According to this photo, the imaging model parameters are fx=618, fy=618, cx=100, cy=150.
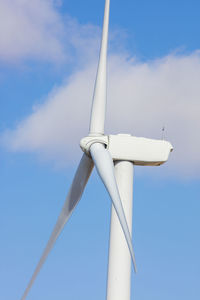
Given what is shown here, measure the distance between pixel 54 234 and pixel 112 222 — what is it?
10.4 ft

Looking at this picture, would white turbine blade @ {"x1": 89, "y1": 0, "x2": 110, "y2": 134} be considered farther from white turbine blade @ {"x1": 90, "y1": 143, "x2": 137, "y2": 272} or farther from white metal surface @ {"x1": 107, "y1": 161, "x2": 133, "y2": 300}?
white metal surface @ {"x1": 107, "y1": 161, "x2": 133, "y2": 300}

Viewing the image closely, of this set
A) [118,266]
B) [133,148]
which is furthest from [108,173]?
[118,266]

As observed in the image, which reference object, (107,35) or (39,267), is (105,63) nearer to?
(107,35)

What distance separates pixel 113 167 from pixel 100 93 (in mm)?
4676

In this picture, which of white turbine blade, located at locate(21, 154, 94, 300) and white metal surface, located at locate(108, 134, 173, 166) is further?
white turbine blade, located at locate(21, 154, 94, 300)

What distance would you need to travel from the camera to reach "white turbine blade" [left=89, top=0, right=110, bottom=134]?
27719mm

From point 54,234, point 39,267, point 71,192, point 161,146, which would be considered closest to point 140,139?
point 161,146

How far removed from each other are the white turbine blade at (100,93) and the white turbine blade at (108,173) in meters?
1.41

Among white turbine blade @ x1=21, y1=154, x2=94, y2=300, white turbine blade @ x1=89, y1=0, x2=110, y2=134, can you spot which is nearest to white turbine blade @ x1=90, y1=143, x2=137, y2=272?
white turbine blade @ x1=21, y1=154, x2=94, y2=300

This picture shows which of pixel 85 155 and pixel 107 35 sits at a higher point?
pixel 107 35

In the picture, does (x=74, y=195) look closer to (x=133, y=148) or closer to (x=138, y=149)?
(x=133, y=148)

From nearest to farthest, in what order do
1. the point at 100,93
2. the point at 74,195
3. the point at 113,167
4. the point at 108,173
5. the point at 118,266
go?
the point at 108,173 → the point at 113,167 → the point at 118,266 → the point at 74,195 → the point at 100,93

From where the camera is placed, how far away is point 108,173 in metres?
24.5

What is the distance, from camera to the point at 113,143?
2666 centimetres
